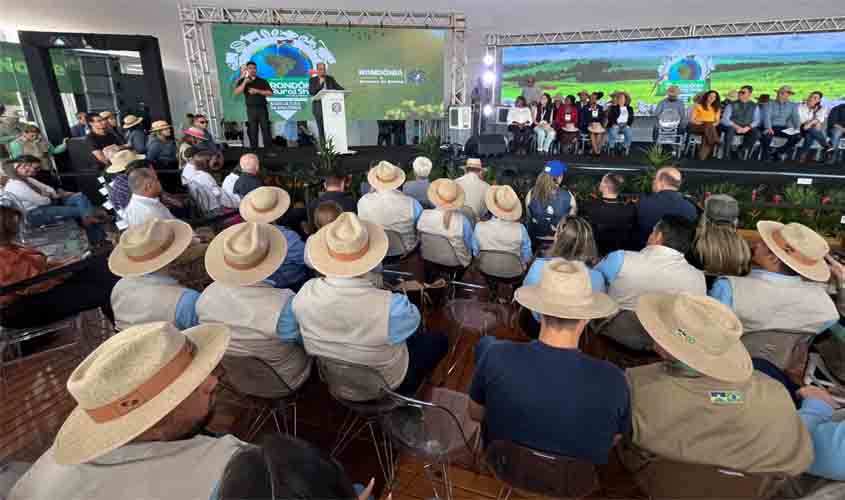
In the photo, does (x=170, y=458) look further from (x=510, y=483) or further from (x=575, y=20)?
(x=575, y=20)

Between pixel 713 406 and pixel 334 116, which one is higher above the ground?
pixel 334 116

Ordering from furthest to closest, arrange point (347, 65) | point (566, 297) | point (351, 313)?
1. point (347, 65)
2. point (351, 313)
3. point (566, 297)

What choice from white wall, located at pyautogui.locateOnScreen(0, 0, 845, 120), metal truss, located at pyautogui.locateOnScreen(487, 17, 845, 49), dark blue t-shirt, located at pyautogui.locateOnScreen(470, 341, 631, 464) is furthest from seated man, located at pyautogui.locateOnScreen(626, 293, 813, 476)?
metal truss, located at pyautogui.locateOnScreen(487, 17, 845, 49)

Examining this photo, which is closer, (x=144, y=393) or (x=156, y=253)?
(x=144, y=393)

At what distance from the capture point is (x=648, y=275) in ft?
6.83

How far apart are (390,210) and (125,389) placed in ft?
8.80

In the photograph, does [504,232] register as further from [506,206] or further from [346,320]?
[346,320]

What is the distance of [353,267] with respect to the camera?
1718 mm

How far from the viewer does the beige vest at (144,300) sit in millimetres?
1838

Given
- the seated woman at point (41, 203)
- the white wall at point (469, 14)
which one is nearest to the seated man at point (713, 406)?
the seated woman at point (41, 203)

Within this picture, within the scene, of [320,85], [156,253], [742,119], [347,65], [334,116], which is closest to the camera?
[156,253]

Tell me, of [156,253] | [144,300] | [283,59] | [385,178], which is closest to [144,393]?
[144,300]

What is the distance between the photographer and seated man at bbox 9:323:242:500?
2.79ft

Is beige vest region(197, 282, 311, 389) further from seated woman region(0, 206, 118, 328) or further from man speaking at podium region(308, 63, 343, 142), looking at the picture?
man speaking at podium region(308, 63, 343, 142)
